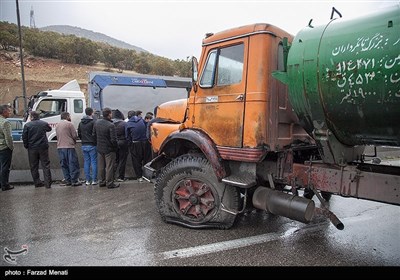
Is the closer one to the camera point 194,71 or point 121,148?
point 194,71

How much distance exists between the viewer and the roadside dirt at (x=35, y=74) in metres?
25.9

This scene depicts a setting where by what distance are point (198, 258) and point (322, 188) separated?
5.26 feet

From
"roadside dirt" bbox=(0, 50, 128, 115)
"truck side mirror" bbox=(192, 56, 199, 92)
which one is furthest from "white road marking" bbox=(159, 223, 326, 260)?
"roadside dirt" bbox=(0, 50, 128, 115)

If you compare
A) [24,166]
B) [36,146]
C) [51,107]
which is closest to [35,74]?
[51,107]

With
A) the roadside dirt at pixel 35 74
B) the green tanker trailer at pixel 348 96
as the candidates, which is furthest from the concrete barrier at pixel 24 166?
the roadside dirt at pixel 35 74

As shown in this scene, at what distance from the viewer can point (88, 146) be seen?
7.30 m

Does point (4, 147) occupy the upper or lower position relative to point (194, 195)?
upper

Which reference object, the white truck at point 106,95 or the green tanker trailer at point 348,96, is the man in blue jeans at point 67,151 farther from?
the green tanker trailer at point 348,96

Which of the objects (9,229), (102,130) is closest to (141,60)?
(102,130)

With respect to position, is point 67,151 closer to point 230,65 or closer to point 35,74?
point 230,65

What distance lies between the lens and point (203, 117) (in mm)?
4230

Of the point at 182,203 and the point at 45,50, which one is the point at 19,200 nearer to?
the point at 182,203

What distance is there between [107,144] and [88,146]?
65 cm

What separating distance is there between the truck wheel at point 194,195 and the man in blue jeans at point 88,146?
11.3 feet
